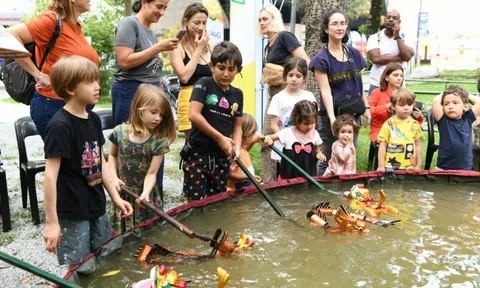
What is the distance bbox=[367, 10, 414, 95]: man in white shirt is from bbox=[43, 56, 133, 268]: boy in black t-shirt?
4476 millimetres

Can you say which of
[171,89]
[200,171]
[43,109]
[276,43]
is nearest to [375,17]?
[171,89]

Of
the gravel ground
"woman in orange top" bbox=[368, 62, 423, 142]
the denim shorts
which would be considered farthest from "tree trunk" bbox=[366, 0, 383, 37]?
the denim shorts

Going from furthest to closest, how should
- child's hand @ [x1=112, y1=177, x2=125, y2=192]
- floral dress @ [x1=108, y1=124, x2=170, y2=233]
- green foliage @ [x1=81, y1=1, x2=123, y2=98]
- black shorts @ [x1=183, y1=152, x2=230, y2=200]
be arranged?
green foliage @ [x1=81, y1=1, x2=123, y2=98]
black shorts @ [x1=183, y1=152, x2=230, y2=200]
floral dress @ [x1=108, y1=124, x2=170, y2=233]
child's hand @ [x1=112, y1=177, x2=125, y2=192]

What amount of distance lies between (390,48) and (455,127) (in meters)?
1.92

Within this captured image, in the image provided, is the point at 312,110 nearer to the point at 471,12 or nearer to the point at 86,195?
the point at 86,195

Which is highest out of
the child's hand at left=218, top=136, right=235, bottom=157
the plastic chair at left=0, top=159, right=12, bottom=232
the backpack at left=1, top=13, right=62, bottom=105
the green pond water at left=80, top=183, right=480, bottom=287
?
the backpack at left=1, top=13, right=62, bottom=105

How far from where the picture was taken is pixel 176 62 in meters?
4.21

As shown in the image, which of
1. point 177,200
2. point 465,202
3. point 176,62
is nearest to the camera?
point 465,202

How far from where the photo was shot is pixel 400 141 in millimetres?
4586

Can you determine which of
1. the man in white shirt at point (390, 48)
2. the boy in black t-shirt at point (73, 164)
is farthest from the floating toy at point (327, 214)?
the man in white shirt at point (390, 48)

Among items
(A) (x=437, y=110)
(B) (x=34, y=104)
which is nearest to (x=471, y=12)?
(A) (x=437, y=110)

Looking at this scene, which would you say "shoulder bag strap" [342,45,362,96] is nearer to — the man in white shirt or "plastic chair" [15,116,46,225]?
the man in white shirt

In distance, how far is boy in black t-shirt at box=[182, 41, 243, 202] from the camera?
3596mm

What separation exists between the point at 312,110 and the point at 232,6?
12.0 ft
